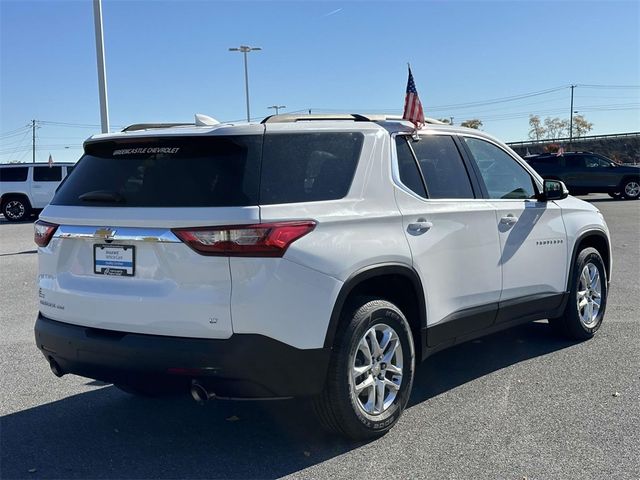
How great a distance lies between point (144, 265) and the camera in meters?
3.51

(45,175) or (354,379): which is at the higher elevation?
(354,379)

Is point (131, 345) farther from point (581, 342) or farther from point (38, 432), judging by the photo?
point (581, 342)

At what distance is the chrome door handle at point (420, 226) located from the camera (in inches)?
164

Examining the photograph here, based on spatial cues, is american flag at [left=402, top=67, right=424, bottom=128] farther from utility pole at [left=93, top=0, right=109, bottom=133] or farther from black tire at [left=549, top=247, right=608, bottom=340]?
utility pole at [left=93, top=0, right=109, bottom=133]

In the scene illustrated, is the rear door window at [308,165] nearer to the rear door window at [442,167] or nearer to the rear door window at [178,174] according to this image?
the rear door window at [178,174]

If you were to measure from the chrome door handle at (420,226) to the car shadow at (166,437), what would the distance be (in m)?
1.22

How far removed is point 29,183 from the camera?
22.6 metres

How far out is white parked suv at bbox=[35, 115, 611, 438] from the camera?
11.1ft

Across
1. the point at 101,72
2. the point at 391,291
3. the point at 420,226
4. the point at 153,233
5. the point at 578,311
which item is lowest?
the point at 578,311

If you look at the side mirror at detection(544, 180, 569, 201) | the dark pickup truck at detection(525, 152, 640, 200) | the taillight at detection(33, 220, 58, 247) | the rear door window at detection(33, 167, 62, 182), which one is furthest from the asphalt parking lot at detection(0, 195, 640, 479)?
the dark pickup truck at detection(525, 152, 640, 200)

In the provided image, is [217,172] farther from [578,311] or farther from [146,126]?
[578,311]

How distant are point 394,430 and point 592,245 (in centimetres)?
319

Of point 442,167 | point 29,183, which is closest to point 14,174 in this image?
point 29,183

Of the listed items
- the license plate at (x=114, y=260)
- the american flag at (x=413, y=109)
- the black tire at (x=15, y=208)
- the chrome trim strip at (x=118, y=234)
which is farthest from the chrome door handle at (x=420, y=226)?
the black tire at (x=15, y=208)
